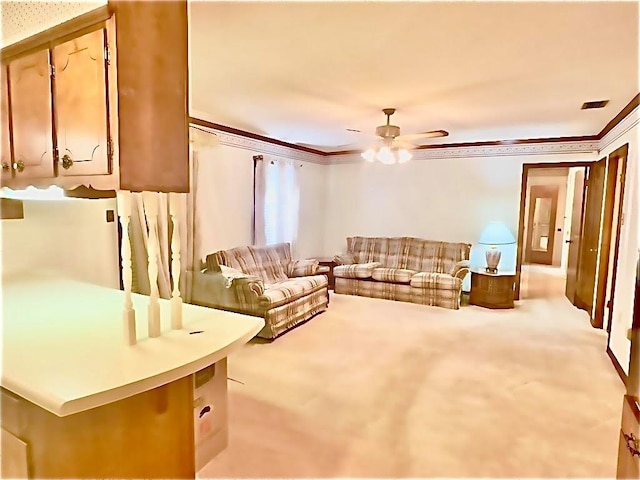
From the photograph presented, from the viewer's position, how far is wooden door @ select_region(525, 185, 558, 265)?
9398 mm

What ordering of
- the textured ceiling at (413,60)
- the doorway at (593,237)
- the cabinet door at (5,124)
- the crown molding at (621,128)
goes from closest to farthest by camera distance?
the cabinet door at (5,124) → the textured ceiling at (413,60) → the crown molding at (621,128) → the doorway at (593,237)

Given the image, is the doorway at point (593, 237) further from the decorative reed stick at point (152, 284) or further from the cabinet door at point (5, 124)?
the cabinet door at point (5, 124)

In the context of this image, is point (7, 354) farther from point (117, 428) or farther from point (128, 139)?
point (128, 139)

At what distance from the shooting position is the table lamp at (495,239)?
17.9 feet

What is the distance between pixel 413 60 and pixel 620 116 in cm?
273

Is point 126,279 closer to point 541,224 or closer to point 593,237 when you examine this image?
point 593,237

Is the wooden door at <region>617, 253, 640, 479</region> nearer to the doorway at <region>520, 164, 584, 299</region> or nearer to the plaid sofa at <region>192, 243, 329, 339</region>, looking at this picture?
the plaid sofa at <region>192, 243, 329, 339</region>

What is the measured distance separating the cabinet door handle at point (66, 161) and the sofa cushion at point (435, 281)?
15.5ft

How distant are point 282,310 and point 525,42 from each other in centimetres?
312

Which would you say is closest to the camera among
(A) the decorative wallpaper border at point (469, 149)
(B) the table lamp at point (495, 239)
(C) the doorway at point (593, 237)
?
(C) the doorway at point (593, 237)

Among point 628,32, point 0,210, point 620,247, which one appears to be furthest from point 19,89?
point 620,247

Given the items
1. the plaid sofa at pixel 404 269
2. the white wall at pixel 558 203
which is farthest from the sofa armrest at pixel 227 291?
the white wall at pixel 558 203

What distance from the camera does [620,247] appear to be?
382 cm

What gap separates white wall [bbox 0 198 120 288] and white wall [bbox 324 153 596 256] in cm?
438
